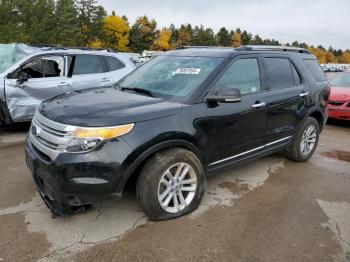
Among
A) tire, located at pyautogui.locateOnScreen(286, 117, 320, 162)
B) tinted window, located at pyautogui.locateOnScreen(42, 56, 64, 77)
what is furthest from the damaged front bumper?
tinted window, located at pyautogui.locateOnScreen(42, 56, 64, 77)

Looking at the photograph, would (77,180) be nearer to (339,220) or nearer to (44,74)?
(339,220)

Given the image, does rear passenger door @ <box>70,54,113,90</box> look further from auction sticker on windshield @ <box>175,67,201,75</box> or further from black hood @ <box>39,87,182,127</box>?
auction sticker on windshield @ <box>175,67,201,75</box>

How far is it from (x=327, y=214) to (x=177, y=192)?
1.73 m

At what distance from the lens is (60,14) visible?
35531mm

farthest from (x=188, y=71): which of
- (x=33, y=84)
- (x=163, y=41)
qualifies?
(x=163, y=41)

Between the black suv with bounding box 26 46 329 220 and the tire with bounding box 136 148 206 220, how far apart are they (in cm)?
1

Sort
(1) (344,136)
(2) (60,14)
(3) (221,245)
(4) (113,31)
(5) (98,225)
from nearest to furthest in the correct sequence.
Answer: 1. (3) (221,245)
2. (5) (98,225)
3. (1) (344,136)
4. (2) (60,14)
5. (4) (113,31)

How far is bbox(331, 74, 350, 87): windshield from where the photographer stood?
9.69 m

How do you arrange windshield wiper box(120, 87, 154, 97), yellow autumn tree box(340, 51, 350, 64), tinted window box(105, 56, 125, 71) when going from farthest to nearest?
1. yellow autumn tree box(340, 51, 350, 64)
2. tinted window box(105, 56, 125, 71)
3. windshield wiper box(120, 87, 154, 97)

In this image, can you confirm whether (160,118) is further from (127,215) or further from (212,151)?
(127,215)

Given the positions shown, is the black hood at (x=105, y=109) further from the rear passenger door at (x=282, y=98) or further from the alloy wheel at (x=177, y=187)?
the rear passenger door at (x=282, y=98)

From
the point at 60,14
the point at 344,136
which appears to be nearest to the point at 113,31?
the point at 60,14

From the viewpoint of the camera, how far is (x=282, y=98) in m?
4.76

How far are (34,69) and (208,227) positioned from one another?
5162mm
